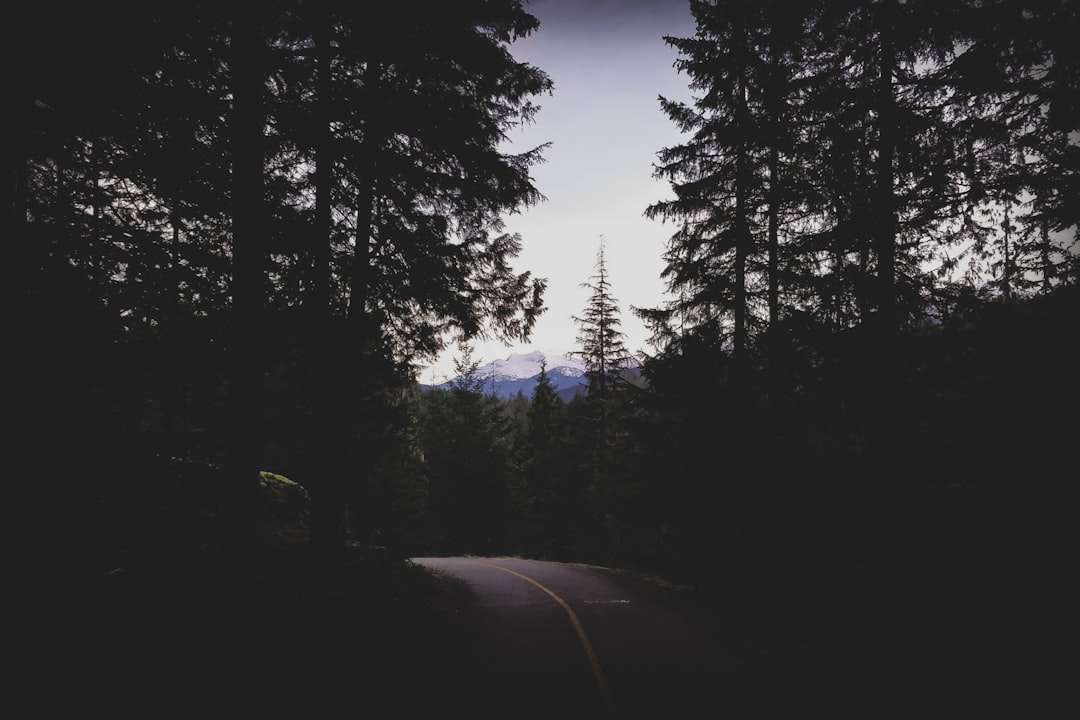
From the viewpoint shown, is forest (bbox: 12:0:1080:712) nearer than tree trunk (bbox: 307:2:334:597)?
Yes

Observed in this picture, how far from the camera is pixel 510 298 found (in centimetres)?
1233

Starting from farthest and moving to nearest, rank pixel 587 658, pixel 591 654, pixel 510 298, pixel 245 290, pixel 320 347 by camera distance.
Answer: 1. pixel 510 298
2. pixel 320 347
3. pixel 591 654
4. pixel 587 658
5. pixel 245 290

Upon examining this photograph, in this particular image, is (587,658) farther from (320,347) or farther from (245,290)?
(245,290)

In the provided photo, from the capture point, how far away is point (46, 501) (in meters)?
4.88

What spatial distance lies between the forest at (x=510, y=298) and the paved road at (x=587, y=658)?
1871mm

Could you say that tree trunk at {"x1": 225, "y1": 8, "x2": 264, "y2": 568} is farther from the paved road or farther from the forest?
the paved road

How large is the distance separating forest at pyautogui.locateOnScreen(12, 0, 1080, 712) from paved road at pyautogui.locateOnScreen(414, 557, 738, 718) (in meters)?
1.87

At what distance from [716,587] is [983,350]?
9.21 metres

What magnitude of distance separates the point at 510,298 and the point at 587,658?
7768mm

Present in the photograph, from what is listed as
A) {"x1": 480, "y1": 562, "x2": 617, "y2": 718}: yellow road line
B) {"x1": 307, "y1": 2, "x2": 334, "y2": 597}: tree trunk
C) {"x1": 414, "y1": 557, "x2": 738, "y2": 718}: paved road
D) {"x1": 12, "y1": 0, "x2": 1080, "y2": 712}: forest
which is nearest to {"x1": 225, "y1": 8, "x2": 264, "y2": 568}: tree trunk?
{"x1": 12, "y1": 0, "x2": 1080, "y2": 712}: forest

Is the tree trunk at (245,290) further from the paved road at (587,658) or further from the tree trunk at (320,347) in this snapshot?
the paved road at (587,658)

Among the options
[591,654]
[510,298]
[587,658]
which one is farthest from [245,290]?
[591,654]

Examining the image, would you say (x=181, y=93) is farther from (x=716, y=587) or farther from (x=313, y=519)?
(x=716, y=587)

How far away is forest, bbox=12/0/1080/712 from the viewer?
18.4 feet
